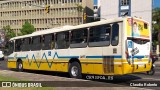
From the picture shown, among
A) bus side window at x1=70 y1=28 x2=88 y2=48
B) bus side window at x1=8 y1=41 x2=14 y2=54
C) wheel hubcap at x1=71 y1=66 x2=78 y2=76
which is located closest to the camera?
bus side window at x1=70 y1=28 x2=88 y2=48

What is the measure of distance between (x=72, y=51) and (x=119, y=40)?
11.9ft

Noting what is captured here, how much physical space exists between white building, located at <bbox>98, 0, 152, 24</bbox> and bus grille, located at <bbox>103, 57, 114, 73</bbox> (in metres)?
54.9

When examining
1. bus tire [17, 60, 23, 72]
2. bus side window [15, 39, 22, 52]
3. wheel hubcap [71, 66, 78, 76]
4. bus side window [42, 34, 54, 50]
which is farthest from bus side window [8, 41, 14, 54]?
wheel hubcap [71, 66, 78, 76]

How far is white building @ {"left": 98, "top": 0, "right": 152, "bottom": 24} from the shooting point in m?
70.4

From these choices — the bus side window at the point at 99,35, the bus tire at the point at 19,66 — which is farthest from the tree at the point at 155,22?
the bus side window at the point at 99,35

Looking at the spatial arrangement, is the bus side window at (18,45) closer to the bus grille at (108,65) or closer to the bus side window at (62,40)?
the bus side window at (62,40)

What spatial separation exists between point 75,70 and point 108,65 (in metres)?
2.75

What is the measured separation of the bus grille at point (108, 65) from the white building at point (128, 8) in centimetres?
5490

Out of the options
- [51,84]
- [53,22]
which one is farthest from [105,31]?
[53,22]

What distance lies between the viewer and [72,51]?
17.5 m

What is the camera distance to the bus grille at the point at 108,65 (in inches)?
582

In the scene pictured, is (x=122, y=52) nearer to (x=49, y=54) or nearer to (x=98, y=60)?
(x=98, y=60)

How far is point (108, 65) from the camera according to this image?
15016 mm

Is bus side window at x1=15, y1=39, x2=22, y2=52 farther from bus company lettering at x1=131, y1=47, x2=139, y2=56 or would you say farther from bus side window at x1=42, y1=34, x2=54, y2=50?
bus company lettering at x1=131, y1=47, x2=139, y2=56
